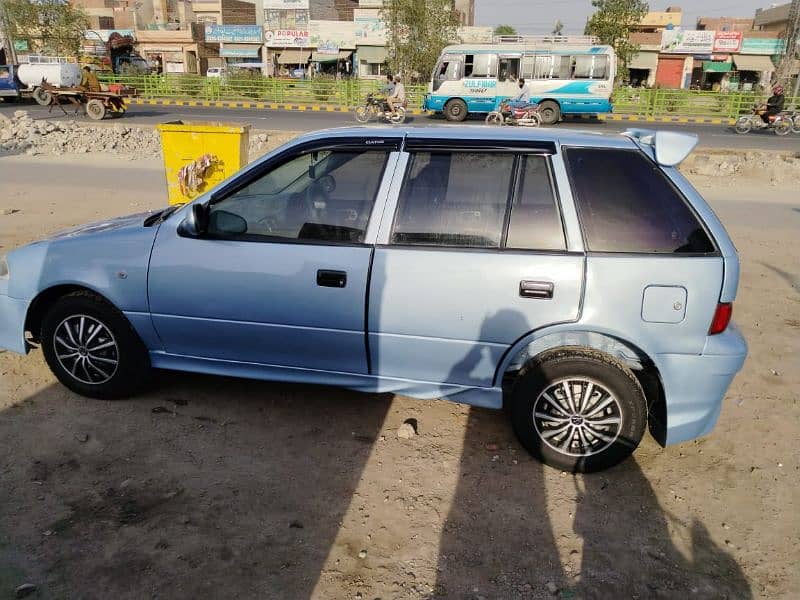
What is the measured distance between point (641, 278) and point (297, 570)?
2.11 m

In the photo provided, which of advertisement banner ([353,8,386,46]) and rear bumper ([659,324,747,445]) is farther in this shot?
advertisement banner ([353,8,386,46])

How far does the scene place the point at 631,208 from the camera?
313cm

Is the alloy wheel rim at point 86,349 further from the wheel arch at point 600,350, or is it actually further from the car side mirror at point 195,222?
the wheel arch at point 600,350

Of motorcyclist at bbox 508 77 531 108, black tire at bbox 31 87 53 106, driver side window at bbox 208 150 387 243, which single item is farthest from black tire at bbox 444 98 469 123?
driver side window at bbox 208 150 387 243

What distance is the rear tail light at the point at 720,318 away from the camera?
3.04 metres

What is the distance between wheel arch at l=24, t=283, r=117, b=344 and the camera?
3732mm

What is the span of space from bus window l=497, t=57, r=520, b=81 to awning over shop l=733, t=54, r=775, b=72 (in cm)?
3578

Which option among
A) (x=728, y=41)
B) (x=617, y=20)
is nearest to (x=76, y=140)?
(x=617, y=20)

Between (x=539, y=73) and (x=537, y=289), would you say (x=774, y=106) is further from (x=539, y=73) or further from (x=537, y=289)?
(x=537, y=289)

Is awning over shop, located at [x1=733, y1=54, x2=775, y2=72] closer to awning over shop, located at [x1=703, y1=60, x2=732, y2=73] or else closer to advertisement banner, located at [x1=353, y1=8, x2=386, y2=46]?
awning over shop, located at [x1=703, y1=60, x2=732, y2=73]

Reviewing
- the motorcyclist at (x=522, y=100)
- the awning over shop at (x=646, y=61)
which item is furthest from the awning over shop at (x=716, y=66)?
the motorcyclist at (x=522, y=100)

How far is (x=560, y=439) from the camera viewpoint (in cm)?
331

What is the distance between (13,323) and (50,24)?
45.8m

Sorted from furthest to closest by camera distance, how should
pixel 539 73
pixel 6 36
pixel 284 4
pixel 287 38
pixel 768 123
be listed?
pixel 284 4 → pixel 287 38 → pixel 6 36 → pixel 539 73 → pixel 768 123
